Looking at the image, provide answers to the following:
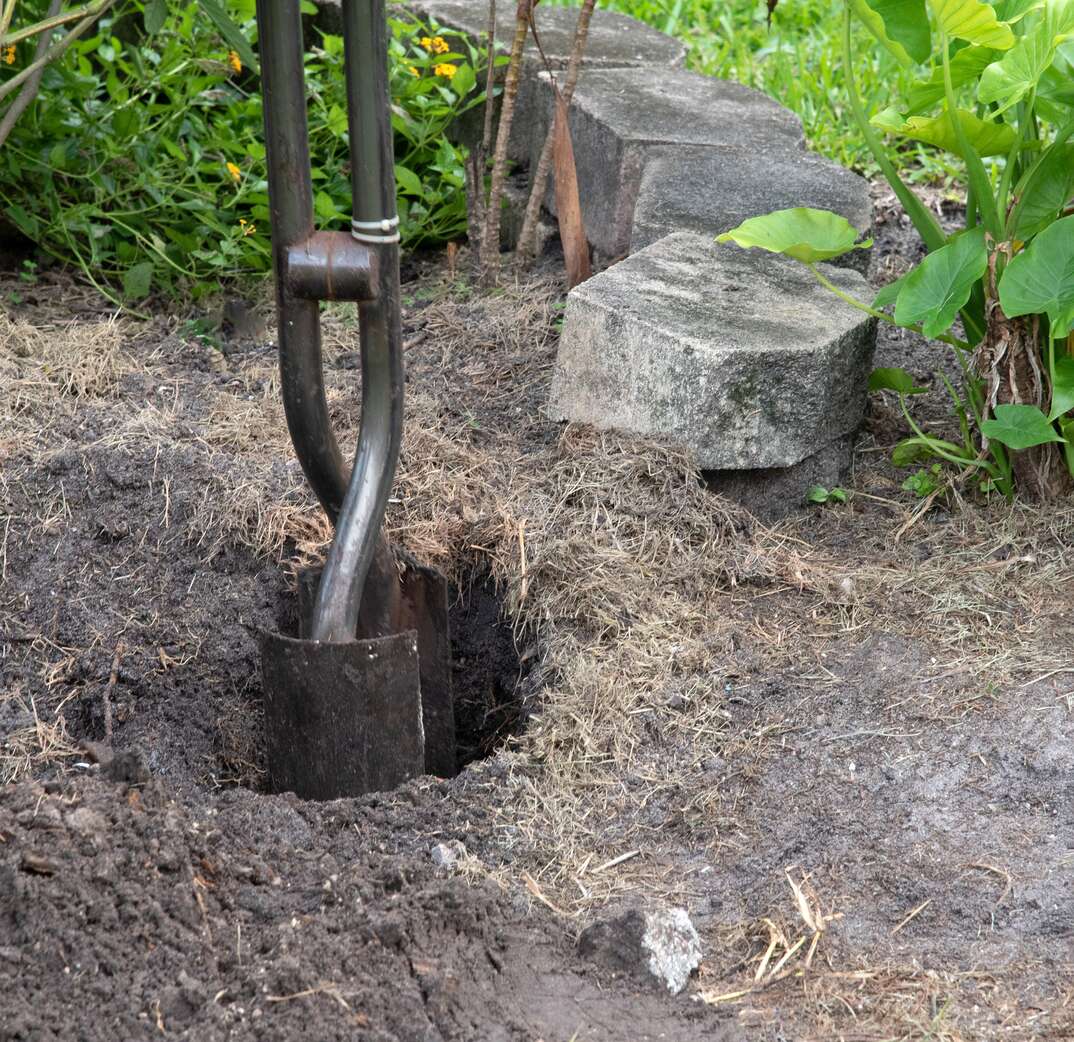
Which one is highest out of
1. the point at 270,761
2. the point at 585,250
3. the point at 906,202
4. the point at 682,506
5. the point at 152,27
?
the point at 152,27

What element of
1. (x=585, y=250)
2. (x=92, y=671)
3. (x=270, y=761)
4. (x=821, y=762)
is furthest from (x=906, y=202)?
(x=92, y=671)

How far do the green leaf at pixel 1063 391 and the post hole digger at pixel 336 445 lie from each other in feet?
3.71

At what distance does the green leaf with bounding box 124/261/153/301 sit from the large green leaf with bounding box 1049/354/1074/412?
211 centimetres

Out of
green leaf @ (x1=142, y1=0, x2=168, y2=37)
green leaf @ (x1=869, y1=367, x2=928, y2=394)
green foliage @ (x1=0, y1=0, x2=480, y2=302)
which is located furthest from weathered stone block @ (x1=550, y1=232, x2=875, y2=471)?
green leaf @ (x1=142, y1=0, x2=168, y2=37)

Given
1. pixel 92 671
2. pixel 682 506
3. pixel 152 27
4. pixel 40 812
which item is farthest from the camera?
pixel 152 27

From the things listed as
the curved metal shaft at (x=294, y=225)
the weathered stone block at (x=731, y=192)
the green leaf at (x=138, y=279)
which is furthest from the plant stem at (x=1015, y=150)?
the green leaf at (x=138, y=279)

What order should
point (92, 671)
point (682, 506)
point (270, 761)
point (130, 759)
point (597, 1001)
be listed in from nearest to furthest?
point (597, 1001) → point (130, 759) → point (270, 761) → point (92, 671) → point (682, 506)

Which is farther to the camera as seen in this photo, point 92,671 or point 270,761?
point 92,671

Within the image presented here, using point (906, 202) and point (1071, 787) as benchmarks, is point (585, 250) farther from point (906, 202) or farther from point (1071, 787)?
point (1071, 787)

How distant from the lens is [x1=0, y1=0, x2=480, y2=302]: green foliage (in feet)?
10.3

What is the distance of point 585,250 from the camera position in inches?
121

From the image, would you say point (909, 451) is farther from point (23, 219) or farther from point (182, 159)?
point (23, 219)

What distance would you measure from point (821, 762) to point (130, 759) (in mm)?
979

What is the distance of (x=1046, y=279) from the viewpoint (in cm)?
213
